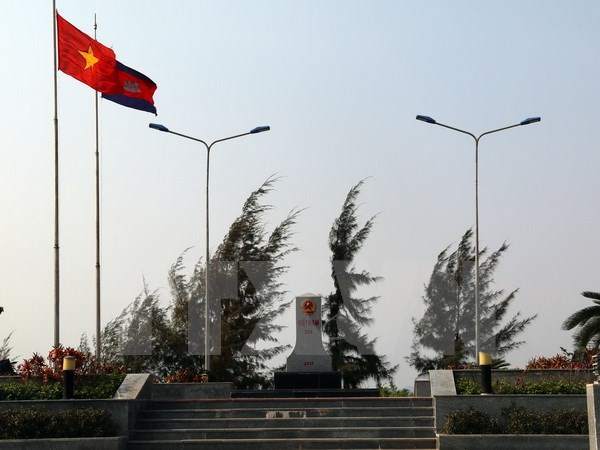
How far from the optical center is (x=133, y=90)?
107 feet

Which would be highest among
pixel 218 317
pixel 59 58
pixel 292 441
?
pixel 59 58

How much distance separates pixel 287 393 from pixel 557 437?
9.47m

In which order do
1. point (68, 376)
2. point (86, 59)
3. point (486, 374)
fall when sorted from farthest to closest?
point (86, 59)
point (68, 376)
point (486, 374)

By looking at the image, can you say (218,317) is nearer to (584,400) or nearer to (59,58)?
(59,58)

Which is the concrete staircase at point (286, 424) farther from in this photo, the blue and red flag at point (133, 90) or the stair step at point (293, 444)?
the blue and red flag at point (133, 90)

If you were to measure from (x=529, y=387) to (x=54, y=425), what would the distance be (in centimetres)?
970

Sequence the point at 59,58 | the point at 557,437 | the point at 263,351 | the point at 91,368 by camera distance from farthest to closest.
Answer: the point at 263,351
the point at 59,58
the point at 91,368
the point at 557,437

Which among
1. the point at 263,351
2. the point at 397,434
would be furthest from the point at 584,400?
the point at 263,351

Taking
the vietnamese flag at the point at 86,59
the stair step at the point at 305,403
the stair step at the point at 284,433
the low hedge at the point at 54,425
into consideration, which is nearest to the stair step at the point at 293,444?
the stair step at the point at 284,433

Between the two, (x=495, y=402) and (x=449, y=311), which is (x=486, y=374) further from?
(x=449, y=311)

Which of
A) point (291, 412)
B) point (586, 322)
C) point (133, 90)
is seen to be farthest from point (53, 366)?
point (586, 322)

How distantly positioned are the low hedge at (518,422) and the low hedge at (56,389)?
7.35m

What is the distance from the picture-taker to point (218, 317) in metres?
46.7

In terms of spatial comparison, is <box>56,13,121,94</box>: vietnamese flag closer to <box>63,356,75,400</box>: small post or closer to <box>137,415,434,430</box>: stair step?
<box>63,356,75,400</box>: small post
